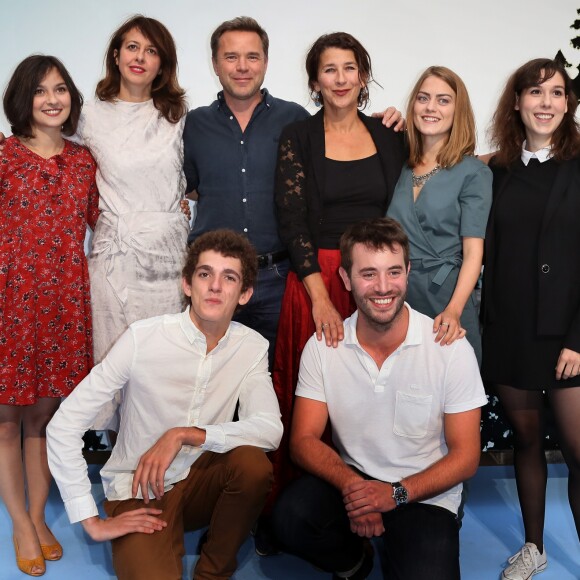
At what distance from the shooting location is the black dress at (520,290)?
228 centimetres

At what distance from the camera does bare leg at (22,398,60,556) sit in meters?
2.48

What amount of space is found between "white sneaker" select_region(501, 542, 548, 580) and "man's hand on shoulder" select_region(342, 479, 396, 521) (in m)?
0.65

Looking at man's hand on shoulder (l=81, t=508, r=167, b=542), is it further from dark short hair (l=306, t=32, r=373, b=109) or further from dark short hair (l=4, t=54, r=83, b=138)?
dark short hair (l=306, t=32, r=373, b=109)

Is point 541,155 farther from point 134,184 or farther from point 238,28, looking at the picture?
point 134,184

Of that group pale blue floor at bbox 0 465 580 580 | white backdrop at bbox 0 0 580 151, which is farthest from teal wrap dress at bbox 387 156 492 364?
white backdrop at bbox 0 0 580 151

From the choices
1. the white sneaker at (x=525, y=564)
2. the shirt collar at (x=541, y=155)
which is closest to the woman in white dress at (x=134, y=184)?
the shirt collar at (x=541, y=155)

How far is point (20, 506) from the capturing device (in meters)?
2.45

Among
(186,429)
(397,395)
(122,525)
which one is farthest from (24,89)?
(397,395)

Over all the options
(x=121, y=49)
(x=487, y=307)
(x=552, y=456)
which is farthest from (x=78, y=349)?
(x=552, y=456)

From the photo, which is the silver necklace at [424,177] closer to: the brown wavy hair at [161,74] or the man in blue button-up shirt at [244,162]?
the man in blue button-up shirt at [244,162]

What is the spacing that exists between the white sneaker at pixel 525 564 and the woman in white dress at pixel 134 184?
1419mm

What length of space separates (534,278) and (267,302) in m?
0.89

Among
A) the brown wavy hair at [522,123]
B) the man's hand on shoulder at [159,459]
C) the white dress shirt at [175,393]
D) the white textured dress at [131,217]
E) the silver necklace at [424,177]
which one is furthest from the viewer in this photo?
the white textured dress at [131,217]

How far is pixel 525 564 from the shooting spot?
7.81ft
